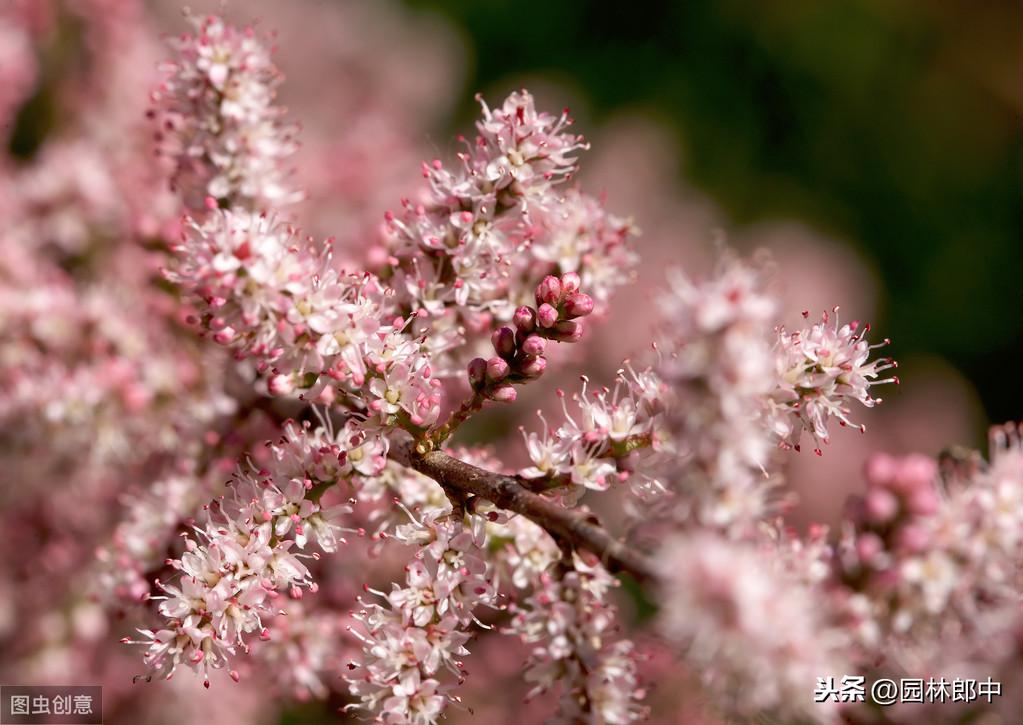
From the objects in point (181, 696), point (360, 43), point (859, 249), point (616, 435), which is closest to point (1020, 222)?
point (859, 249)

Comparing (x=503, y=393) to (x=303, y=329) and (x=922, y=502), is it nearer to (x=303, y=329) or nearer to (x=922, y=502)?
(x=303, y=329)

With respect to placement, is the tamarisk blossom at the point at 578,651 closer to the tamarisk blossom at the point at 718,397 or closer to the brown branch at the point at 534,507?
the brown branch at the point at 534,507

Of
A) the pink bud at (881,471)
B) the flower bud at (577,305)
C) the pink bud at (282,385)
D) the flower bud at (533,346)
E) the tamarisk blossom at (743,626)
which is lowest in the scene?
the tamarisk blossom at (743,626)

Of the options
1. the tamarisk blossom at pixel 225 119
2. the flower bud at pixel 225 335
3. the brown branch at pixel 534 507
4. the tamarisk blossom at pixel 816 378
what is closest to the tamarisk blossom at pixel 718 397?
the brown branch at pixel 534 507

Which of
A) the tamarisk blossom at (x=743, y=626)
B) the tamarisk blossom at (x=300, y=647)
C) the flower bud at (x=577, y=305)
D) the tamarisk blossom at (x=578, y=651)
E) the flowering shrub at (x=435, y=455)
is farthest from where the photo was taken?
the tamarisk blossom at (x=300, y=647)

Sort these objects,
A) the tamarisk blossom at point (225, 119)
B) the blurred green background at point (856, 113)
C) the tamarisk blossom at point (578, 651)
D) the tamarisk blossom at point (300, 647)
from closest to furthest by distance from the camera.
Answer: the tamarisk blossom at point (578, 651) → the tamarisk blossom at point (225, 119) → the tamarisk blossom at point (300, 647) → the blurred green background at point (856, 113)

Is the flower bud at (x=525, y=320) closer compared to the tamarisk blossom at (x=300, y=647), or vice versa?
the flower bud at (x=525, y=320)

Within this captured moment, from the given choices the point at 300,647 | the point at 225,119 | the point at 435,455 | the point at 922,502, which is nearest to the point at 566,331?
the point at 435,455
